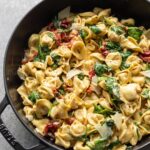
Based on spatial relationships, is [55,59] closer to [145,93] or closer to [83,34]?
[83,34]

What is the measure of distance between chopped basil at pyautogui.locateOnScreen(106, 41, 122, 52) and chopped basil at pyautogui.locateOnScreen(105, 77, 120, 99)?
163mm

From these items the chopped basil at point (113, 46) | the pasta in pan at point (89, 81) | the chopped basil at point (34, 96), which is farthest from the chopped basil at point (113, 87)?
the chopped basil at point (34, 96)

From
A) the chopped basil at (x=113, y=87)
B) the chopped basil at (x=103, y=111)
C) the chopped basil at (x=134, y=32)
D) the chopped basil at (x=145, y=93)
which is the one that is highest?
the chopped basil at (x=134, y=32)

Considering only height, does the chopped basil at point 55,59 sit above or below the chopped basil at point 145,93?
above

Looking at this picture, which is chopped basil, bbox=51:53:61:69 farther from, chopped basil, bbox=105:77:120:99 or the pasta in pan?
chopped basil, bbox=105:77:120:99

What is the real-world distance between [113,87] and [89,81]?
11cm

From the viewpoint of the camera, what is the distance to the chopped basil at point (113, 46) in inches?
80.3

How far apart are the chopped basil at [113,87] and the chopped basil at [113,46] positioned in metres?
0.16

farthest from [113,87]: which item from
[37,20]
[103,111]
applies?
[37,20]

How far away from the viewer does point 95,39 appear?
208 centimetres

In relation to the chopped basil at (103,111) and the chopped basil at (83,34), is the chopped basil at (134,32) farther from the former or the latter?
the chopped basil at (103,111)

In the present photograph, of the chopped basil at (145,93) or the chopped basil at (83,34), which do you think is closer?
the chopped basil at (145,93)

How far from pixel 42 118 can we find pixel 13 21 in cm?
61

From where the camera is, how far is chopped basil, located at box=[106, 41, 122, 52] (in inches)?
80.3
